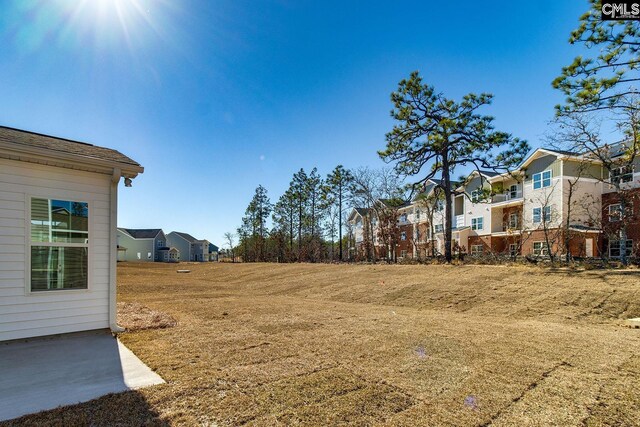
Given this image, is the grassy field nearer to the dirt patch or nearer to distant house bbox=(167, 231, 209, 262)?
the dirt patch

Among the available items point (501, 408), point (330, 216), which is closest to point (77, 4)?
point (501, 408)

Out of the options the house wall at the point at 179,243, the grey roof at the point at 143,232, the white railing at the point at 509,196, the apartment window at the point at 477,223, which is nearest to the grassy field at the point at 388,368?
the white railing at the point at 509,196

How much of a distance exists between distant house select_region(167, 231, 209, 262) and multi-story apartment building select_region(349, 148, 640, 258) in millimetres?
39886

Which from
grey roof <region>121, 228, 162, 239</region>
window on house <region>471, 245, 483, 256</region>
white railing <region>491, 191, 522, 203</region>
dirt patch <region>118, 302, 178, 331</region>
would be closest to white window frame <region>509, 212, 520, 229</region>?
white railing <region>491, 191, 522, 203</region>

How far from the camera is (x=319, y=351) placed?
4.34 meters

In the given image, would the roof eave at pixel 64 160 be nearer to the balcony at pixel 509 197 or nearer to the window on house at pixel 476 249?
the balcony at pixel 509 197

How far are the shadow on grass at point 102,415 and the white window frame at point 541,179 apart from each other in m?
26.7

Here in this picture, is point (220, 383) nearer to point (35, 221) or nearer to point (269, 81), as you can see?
point (35, 221)

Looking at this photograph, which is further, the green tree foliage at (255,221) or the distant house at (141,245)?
the distant house at (141,245)

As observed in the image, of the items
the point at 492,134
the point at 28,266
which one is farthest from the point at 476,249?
the point at 28,266

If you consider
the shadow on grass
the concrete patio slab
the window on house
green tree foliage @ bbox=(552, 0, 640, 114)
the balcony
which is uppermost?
green tree foliage @ bbox=(552, 0, 640, 114)

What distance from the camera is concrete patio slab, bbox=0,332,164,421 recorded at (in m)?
2.94

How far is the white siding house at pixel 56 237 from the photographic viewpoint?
4859 mm

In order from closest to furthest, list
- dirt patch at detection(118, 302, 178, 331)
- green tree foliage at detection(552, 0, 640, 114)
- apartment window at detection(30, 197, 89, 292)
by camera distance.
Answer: apartment window at detection(30, 197, 89, 292), dirt patch at detection(118, 302, 178, 331), green tree foliage at detection(552, 0, 640, 114)
